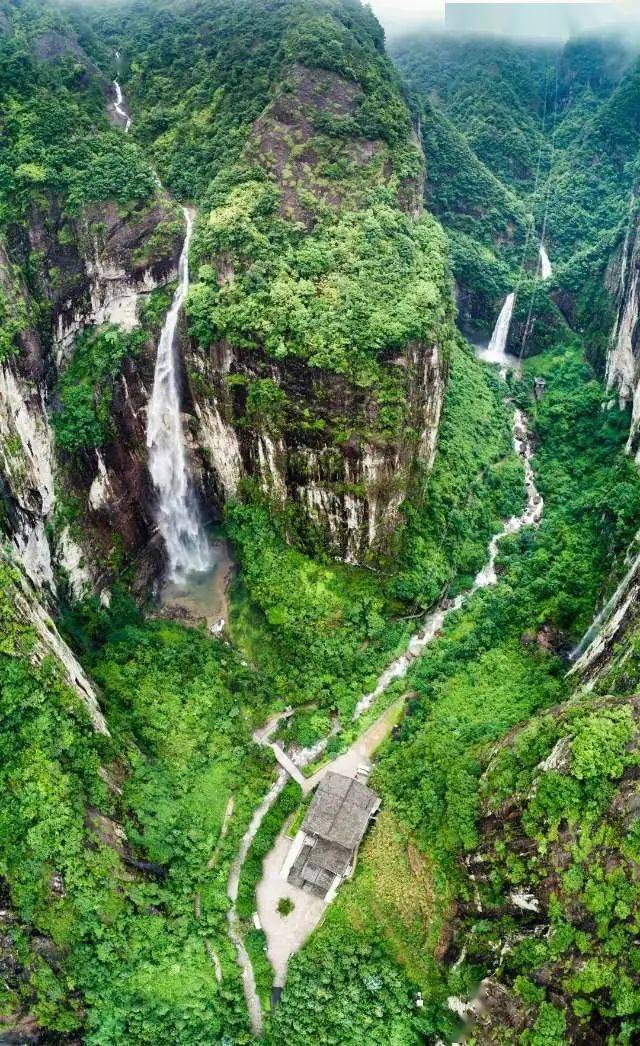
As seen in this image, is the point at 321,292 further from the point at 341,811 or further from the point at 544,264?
the point at 544,264

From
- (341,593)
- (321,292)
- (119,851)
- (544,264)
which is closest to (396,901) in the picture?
(119,851)

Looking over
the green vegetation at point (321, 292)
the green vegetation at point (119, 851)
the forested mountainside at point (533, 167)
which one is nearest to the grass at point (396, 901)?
the green vegetation at point (119, 851)

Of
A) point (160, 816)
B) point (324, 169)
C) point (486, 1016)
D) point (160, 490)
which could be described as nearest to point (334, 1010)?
point (486, 1016)

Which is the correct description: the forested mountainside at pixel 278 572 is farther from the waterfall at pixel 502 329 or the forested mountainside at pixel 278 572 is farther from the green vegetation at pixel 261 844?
the waterfall at pixel 502 329

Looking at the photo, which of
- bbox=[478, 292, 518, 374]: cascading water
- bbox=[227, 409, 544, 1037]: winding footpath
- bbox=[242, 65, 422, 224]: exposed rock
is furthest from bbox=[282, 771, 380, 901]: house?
bbox=[478, 292, 518, 374]: cascading water

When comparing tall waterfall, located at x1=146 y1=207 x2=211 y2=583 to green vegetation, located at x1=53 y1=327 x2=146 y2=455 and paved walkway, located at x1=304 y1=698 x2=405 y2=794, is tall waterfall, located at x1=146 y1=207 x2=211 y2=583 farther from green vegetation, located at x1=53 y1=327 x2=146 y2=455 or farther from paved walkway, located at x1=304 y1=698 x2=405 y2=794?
paved walkway, located at x1=304 y1=698 x2=405 y2=794
